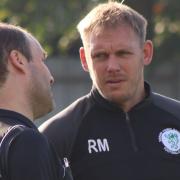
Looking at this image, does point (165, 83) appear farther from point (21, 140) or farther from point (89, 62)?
point (21, 140)

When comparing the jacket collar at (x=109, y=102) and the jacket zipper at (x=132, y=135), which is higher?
the jacket collar at (x=109, y=102)

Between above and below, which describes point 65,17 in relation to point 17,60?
below

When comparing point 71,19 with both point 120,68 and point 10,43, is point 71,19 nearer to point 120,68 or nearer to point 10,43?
point 120,68

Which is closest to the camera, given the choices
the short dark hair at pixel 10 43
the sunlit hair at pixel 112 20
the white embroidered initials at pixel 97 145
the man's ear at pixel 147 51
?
the short dark hair at pixel 10 43

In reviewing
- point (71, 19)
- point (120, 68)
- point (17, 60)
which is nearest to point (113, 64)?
point (120, 68)

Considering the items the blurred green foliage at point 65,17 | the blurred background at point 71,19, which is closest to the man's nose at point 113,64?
the blurred background at point 71,19

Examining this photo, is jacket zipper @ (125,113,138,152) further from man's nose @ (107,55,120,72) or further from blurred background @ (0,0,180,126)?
blurred background @ (0,0,180,126)

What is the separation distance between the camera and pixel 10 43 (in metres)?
3.22

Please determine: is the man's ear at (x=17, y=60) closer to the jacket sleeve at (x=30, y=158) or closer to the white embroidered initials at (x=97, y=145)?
the jacket sleeve at (x=30, y=158)

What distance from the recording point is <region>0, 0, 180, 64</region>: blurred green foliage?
1317 cm

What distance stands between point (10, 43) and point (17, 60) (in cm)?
8

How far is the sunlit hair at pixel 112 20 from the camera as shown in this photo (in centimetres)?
403

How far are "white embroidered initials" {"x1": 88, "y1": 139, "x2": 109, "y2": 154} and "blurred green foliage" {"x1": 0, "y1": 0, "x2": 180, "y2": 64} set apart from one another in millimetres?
8893

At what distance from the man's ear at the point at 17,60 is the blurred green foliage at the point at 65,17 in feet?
31.4
